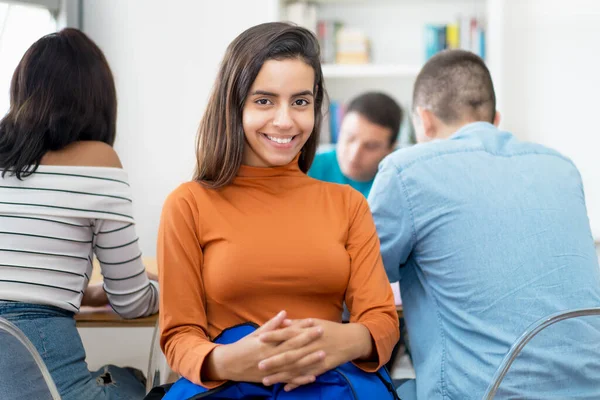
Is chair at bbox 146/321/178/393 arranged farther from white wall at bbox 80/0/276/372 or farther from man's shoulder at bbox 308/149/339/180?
white wall at bbox 80/0/276/372

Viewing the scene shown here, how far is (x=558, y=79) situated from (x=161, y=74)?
2.23 meters

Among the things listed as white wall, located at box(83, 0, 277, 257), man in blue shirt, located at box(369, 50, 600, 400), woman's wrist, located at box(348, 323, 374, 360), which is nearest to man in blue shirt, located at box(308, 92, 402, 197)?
white wall, located at box(83, 0, 277, 257)

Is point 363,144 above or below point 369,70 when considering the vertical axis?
below

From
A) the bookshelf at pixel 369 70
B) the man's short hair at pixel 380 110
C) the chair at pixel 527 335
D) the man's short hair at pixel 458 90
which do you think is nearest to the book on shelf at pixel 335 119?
the bookshelf at pixel 369 70

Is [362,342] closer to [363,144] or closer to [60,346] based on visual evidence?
[60,346]

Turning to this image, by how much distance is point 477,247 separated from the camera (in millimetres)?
1555

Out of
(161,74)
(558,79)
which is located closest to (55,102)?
(161,74)

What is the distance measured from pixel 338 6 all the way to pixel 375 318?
321 centimetres

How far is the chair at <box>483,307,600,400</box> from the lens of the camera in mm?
1250

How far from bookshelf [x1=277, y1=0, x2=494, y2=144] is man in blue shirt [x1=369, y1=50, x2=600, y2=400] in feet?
8.49

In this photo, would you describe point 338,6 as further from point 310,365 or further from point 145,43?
point 310,365

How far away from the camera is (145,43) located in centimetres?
412

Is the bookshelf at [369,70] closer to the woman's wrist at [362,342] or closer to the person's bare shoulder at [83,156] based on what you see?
the person's bare shoulder at [83,156]

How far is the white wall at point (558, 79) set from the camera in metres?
3.97
